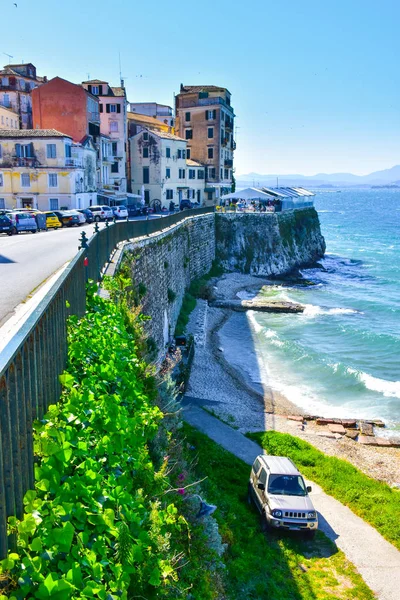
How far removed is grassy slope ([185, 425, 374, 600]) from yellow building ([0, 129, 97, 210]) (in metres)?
38.7

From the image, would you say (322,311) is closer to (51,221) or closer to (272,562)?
(51,221)

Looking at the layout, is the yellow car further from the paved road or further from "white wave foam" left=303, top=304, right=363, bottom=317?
"white wave foam" left=303, top=304, right=363, bottom=317

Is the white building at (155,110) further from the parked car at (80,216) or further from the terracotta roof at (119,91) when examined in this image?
the parked car at (80,216)

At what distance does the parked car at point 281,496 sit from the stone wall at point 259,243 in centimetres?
4007

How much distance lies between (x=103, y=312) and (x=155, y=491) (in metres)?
4.49

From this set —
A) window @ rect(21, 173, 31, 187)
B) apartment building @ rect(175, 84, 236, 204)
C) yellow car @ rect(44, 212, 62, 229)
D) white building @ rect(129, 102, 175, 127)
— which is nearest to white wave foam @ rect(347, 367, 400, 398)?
yellow car @ rect(44, 212, 62, 229)

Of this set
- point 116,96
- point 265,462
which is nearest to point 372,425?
point 265,462

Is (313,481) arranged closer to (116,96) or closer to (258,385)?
(258,385)

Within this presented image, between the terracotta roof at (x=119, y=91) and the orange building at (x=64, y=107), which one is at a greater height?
the terracotta roof at (x=119, y=91)

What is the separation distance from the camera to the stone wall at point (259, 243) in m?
56.3

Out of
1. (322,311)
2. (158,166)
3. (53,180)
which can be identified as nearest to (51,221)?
(53,180)

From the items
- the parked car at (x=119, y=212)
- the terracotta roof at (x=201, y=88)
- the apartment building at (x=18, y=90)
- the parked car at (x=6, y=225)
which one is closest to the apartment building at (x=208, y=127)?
the terracotta roof at (x=201, y=88)

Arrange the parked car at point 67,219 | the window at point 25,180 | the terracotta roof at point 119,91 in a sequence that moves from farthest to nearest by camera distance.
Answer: the terracotta roof at point 119,91 → the window at point 25,180 → the parked car at point 67,219

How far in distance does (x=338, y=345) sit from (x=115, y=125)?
43189 mm
